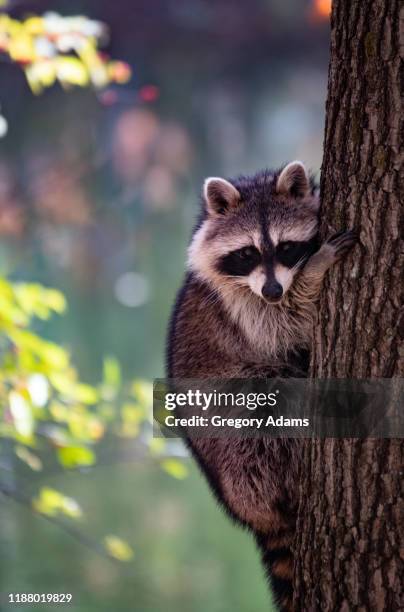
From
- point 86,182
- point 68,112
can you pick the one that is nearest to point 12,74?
point 68,112

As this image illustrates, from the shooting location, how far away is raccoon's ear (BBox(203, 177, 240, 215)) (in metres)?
2.86

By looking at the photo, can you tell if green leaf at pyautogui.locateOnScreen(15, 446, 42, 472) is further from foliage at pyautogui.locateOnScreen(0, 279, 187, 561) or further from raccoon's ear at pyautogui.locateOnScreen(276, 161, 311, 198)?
raccoon's ear at pyautogui.locateOnScreen(276, 161, 311, 198)

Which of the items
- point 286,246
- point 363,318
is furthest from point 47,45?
point 363,318

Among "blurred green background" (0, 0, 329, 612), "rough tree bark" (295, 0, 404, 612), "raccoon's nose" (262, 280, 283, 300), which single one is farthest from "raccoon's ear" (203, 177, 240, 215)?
"blurred green background" (0, 0, 329, 612)

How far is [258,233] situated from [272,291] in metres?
0.28

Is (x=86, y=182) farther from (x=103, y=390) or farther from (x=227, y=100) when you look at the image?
(x=103, y=390)

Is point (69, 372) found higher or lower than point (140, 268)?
lower

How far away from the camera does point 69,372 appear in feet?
11.1

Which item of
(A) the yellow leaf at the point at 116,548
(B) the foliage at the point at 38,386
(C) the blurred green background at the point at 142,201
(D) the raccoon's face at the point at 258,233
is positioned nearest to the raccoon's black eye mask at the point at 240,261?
(D) the raccoon's face at the point at 258,233

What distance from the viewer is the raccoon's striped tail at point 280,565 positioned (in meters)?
2.38

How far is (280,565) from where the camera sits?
7.89ft

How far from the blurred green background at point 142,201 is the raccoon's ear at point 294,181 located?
3.65 metres

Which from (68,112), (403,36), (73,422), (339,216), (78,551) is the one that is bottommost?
(78,551)

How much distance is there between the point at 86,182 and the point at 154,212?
0.57m
